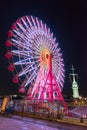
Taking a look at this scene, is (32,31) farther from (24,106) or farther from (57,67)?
(24,106)

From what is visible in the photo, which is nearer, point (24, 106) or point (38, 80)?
point (24, 106)

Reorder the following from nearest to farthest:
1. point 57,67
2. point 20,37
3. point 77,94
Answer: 1. point 20,37
2. point 57,67
3. point 77,94

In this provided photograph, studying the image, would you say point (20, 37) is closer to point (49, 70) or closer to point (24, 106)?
point (49, 70)

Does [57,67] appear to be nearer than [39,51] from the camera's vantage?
No

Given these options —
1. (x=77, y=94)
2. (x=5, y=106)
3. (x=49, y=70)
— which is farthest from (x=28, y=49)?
(x=77, y=94)

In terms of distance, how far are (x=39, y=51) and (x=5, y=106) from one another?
13392 millimetres

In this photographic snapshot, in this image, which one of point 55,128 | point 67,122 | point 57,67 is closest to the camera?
point 55,128

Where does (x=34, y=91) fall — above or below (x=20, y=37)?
below

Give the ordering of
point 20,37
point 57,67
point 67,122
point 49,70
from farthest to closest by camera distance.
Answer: point 57,67, point 49,70, point 20,37, point 67,122

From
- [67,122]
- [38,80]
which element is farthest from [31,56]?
[67,122]

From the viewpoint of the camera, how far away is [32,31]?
3359 centimetres

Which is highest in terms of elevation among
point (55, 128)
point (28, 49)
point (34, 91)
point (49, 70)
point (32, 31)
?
point (32, 31)

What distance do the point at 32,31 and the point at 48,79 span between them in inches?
259

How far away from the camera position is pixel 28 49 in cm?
3195
